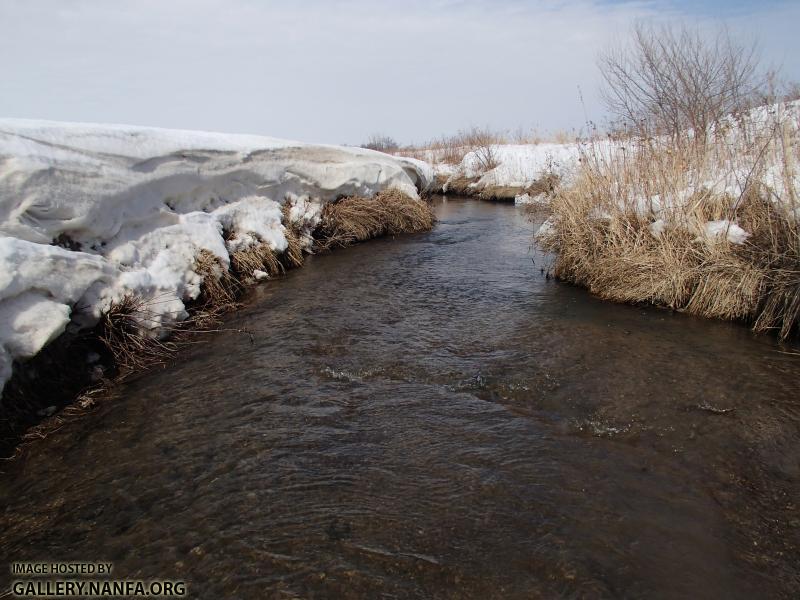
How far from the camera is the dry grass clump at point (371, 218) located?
9.70 m

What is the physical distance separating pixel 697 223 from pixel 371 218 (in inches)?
257

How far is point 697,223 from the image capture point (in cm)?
536

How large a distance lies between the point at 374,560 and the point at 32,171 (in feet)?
13.7

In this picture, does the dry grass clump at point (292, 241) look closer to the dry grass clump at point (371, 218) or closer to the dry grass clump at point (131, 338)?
the dry grass clump at point (371, 218)

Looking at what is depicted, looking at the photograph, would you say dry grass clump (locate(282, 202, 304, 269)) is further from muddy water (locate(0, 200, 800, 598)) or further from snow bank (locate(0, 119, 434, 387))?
muddy water (locate(0, 200, 800, 598))

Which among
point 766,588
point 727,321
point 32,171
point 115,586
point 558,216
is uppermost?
point 32,171

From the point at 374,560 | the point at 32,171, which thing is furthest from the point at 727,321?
the point at 32,171

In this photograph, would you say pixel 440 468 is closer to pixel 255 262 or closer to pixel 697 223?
pixel 697 223

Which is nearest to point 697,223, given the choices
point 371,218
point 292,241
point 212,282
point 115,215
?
point 212,282

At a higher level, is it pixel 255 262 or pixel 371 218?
pixel 371 218

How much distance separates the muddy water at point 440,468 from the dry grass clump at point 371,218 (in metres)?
4.80

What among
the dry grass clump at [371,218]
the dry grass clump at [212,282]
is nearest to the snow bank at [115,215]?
the dry grass clump at [212,282]

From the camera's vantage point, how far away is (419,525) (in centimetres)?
251

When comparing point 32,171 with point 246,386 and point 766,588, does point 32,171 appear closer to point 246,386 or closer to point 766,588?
point 246,386
